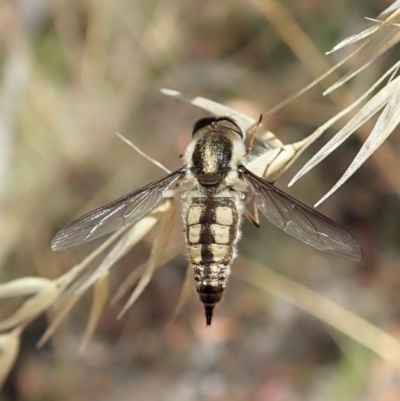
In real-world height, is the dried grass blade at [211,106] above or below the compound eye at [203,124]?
below

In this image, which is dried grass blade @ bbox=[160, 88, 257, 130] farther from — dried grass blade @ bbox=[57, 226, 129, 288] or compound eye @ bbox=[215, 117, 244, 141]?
dried grass blade @ bbox=[57, 226, 129, 288]

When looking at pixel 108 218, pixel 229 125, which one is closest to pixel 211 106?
pixel 229 125

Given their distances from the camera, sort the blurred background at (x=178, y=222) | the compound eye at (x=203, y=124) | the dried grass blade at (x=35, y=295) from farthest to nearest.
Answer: the blurred background at (x=178, y=222), the compound eye at (x=203, y=124), the dried grass blade at (x=35, y=295)

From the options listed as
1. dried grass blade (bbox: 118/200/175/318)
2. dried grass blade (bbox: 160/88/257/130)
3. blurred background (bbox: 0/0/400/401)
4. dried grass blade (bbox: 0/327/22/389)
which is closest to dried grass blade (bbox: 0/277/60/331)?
dried grass blade (bbox: 0/327/22/389)

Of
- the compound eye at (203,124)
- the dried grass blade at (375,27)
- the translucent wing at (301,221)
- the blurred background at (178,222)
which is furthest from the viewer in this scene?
the blurred background at (178,222)

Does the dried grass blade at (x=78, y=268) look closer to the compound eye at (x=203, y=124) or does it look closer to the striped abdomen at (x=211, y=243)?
the striped abdomen at (x=211, y=243)

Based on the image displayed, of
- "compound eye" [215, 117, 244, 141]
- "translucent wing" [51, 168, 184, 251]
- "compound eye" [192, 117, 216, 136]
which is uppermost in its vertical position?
"compound eye" [192, 117, 216, 136]

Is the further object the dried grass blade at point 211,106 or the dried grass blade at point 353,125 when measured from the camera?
the dried grass blade at point 211,106

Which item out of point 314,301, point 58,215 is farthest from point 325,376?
point 58,215

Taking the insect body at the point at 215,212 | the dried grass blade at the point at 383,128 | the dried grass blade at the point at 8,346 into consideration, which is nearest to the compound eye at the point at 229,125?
the insect body at the point at 215,212
